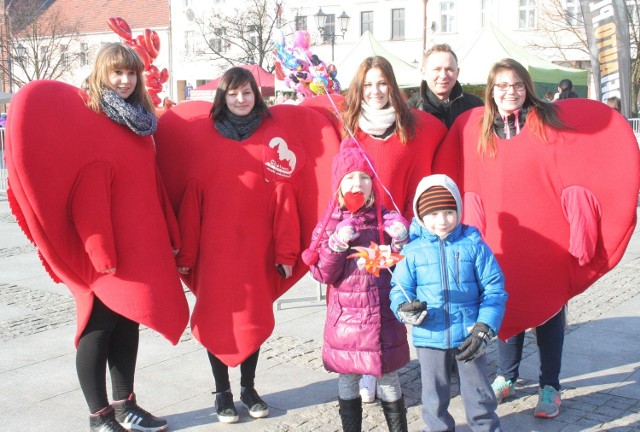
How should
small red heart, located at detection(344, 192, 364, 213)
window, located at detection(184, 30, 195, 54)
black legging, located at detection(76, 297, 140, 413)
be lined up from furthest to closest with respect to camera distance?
window, located at detection(184, 30, 195, 54)
black legging, located at detection(76, 297, 140, 413)
small red heart, located at detection(344, 192, 364, 213)

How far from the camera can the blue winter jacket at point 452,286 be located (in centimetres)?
340

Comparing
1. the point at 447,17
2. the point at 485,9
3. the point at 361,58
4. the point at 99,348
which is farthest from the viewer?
the point at 447,17

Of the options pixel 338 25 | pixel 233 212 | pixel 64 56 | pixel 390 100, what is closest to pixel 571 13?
pixel 338 25

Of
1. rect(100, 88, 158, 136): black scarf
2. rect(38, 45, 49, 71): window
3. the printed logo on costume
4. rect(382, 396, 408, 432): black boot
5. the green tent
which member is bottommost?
rect(382, 396, 408, 432): black boot

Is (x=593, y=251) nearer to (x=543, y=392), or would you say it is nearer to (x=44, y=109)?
(x=543, y=392)

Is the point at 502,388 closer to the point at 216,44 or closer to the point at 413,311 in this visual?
the point at 413,311

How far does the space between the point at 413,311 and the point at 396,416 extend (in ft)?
2.14

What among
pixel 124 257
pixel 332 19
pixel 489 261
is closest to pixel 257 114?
pixel 124 257

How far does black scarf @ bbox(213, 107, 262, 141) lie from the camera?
403 centimetres

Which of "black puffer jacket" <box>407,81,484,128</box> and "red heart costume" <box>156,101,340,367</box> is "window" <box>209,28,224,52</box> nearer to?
"black puffer jacket" <box>407,81,484,128</box>

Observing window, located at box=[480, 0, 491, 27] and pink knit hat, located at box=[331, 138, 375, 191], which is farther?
window, located at box=[480, 0, 491, 27]

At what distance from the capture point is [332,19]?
3822cm

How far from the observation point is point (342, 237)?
11.4 ft

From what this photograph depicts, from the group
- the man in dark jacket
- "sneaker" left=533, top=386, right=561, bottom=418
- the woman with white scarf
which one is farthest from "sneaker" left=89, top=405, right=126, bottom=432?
the man in dark jacket
